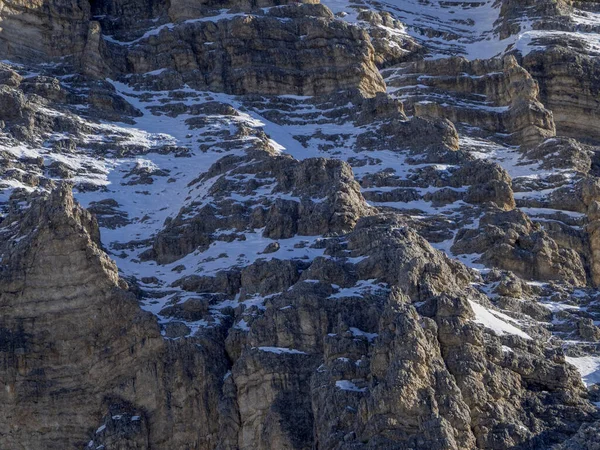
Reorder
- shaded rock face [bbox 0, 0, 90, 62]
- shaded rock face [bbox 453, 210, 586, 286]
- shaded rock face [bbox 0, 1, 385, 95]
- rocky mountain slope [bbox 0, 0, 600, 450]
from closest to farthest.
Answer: rocky mountain slope [bbox 0, 0, 600, 450]
shaded rock face [bbox 453, 210, 586, 286]
shaded rock face [bbox 0, 0, 90, 62]
shaded rock face [bbox 0, 1, 385, 95]

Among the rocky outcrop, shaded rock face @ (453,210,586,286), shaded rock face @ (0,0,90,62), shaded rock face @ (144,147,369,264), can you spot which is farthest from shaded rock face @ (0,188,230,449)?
the rocky outcrop

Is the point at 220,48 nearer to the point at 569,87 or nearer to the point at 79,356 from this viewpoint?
the point at 569,87

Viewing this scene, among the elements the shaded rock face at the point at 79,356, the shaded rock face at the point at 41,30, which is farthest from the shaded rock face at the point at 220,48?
the shaded rock face at the point at 79,356

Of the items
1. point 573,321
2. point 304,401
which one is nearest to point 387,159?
point 573,321

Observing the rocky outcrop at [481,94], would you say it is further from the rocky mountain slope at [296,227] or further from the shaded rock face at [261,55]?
the shaded rock face at [261,55]

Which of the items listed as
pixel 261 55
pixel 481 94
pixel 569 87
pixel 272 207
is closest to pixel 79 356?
pixel 272 207

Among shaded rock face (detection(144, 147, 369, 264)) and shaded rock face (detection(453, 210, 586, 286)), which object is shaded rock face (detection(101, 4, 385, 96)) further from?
shaded rock face (detection(453, 210, 586, 286))
